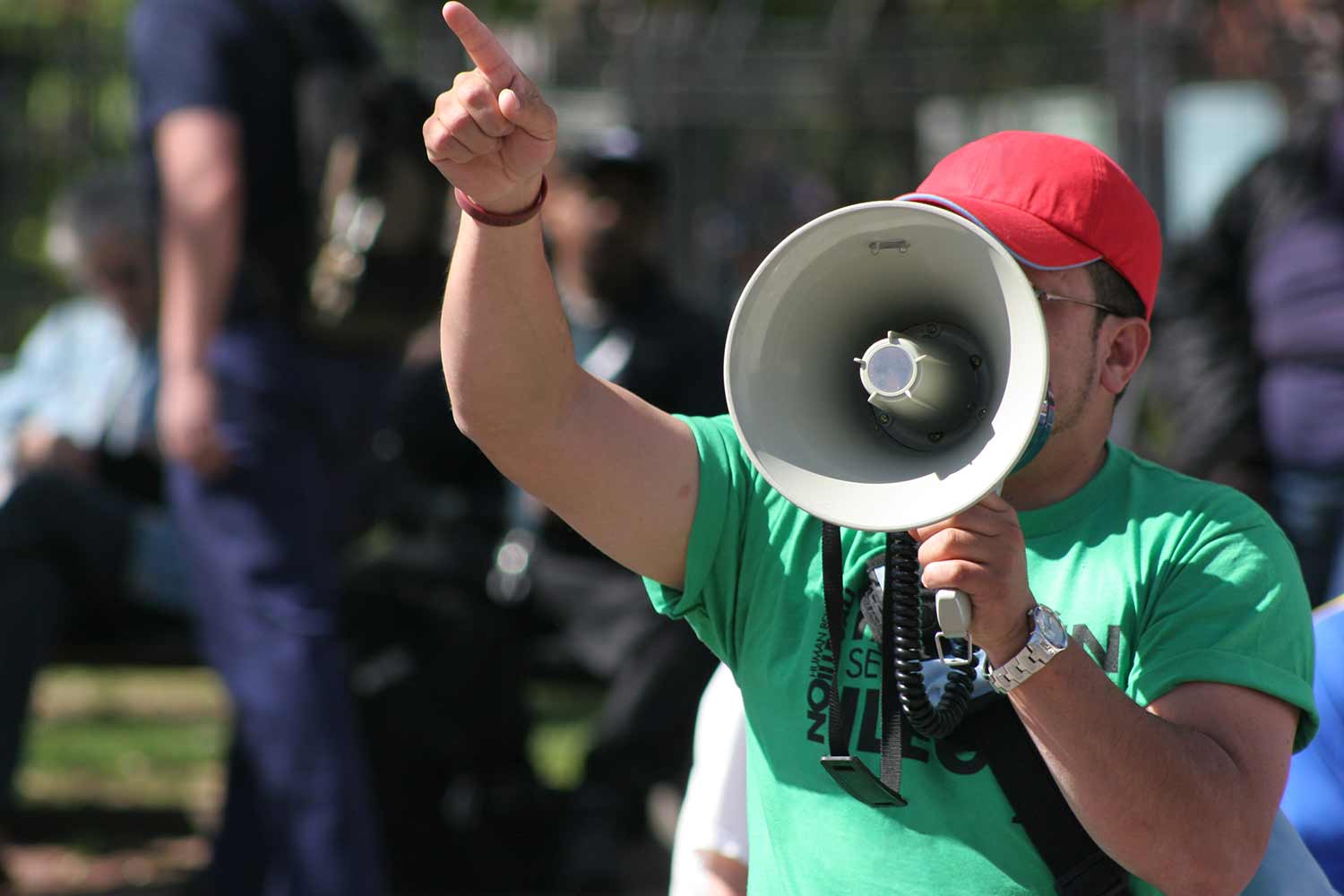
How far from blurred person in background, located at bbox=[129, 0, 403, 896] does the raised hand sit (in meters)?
1.95

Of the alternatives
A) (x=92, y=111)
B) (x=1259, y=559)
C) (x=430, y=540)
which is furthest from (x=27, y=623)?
(x=92, y=111)

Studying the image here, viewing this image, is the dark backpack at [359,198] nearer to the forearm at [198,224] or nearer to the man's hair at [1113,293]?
the forearm at [198,224]

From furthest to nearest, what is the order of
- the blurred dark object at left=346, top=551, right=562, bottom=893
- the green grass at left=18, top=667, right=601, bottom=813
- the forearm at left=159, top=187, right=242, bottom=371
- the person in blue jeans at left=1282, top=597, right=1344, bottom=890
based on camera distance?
the green grass at left=18, top=667, right=601, bottom=813 < the blurred dark object at left=346, top=551, right=562, bottom=893 < the forearm at left=159, top=187, right=242, bottom=371 < the person in blue jeans at left=1282, top=597, right=1344, bottom=890

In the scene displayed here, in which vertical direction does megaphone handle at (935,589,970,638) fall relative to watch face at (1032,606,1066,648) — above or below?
above

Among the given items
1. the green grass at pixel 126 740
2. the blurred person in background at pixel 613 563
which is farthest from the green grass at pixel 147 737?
the blurred person in background at pixel 613 563

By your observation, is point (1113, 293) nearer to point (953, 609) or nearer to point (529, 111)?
point (953, 609)

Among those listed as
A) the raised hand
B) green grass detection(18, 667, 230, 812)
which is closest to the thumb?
the raised hand

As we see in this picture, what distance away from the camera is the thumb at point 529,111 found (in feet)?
5.22

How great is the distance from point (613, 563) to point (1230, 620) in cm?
303

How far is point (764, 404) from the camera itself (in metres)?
1.71

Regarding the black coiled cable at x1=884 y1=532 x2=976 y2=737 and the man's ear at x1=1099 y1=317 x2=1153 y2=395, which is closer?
the black coiled cable at x1=884 y1=532 x2=976 y2=737

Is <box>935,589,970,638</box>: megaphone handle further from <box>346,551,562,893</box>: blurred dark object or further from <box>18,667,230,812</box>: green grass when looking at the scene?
<box>18,667,230,812</box>: green grass

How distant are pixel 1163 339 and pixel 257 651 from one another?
250 cm

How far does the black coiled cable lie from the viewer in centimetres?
166
